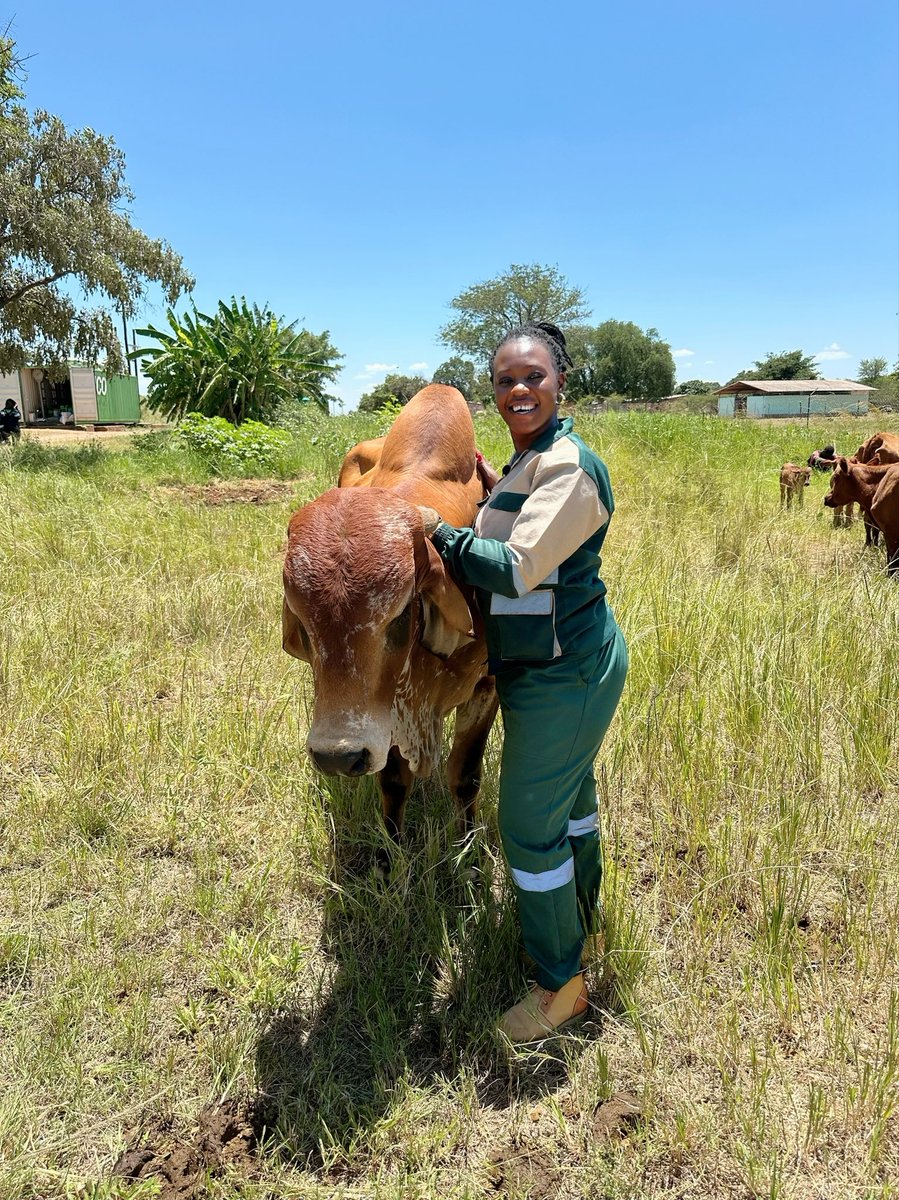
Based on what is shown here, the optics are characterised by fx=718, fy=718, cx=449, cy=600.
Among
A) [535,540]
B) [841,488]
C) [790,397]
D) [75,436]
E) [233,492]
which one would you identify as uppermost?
[790,397]

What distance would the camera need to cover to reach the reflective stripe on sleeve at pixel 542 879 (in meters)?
1.96

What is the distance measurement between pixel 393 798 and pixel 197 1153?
3.98 ft

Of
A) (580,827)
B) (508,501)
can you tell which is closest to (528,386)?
(508,501)

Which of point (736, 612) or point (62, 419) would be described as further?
point (62, 419)

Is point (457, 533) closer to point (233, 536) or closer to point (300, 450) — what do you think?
point (233, 536)

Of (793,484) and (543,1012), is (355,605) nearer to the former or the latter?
(543,1012)

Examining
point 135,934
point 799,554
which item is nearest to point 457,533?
point 135,934

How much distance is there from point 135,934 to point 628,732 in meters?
2.02

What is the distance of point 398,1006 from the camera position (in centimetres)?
214

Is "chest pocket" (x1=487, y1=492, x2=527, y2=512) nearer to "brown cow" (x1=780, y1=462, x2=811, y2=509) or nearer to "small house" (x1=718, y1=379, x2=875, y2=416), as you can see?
"brown cow" (x1=780, y1=462, x2=811, y2=509)

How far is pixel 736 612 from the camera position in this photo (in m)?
4.04

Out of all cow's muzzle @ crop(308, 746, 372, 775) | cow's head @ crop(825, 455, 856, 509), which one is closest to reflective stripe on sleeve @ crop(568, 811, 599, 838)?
cow's muzzle @ crop(308, 746, 372, 775)

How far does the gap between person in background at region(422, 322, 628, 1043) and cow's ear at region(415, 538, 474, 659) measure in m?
0.05

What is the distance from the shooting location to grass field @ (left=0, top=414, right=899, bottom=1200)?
171 centimetres
